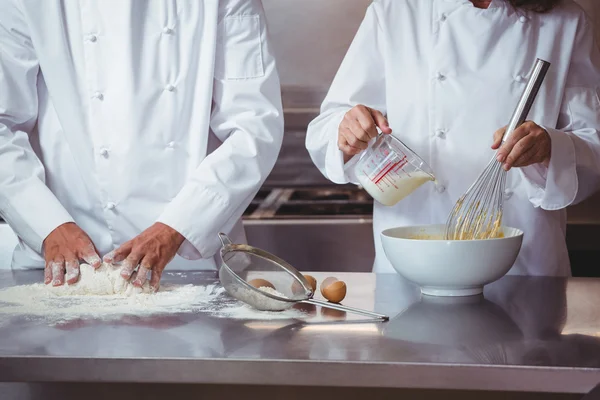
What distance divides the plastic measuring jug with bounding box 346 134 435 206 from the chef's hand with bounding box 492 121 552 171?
5.5 inches

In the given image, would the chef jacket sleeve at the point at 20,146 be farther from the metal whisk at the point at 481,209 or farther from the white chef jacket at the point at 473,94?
the metal whisk at the point at 481,209

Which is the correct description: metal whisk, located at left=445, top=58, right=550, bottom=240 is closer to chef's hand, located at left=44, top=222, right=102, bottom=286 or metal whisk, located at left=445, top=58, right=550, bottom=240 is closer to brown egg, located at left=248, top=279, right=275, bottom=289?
brown egg, located at left=248, top=279, right=275, bottom=289

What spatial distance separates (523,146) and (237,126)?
0.63 meters

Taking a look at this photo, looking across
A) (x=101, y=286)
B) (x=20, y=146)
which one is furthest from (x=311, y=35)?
(x=101, y=286)

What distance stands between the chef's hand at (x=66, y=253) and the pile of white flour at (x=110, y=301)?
24 millimetres

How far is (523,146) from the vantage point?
54.8 inches

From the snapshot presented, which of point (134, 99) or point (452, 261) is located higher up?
point (134, 99)

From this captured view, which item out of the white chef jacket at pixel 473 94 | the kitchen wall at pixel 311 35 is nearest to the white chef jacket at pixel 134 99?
the white chef jacket at pixel 473 94

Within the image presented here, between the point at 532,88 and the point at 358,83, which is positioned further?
the point at 358,83

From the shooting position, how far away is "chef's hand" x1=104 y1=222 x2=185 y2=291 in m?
1.42

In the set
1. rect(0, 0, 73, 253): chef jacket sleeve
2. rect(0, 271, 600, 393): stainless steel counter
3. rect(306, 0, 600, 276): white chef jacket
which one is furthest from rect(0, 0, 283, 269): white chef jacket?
rect(0, 271, 600, 393): stainless steel counter

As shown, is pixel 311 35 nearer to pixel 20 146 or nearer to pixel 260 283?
pixel 20 146

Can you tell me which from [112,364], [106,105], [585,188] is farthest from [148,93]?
[585,188]

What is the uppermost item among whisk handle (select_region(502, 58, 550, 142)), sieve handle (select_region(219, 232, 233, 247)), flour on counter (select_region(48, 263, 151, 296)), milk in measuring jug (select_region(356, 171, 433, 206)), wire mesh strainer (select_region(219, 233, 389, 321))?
whisk handle (select_region(502, 58, 550, 142))
